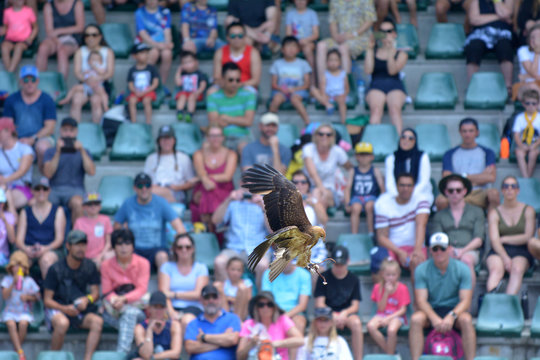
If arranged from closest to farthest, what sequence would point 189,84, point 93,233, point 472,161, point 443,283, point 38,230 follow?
point 443,283 < point 93,233 < point 38,230 < point 472,161 < point 189,84

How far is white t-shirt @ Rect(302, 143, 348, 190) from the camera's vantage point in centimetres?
1152

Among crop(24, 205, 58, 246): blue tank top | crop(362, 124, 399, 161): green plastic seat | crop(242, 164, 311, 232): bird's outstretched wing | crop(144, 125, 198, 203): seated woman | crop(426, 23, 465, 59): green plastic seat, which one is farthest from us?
crop(426, 23, 465, 59): green plastic seat

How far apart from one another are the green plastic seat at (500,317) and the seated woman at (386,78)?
9.27ft

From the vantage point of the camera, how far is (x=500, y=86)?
12742 millimetres

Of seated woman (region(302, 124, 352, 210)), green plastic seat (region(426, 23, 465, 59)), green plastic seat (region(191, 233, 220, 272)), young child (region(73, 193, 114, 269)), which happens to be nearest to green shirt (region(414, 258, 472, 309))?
seated woman (region(302, 124, 352, 210))

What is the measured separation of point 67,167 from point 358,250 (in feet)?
10.7

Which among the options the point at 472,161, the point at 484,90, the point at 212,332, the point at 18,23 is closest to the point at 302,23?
the point at 484,90

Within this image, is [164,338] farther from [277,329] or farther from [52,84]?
[52,84]

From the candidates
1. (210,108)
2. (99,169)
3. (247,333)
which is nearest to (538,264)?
(247,333)

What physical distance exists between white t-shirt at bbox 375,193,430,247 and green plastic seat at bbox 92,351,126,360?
9.36 ft

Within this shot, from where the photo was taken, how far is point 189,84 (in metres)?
12.8

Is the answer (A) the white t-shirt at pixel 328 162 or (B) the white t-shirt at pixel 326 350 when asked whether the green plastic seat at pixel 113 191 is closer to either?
(A) the white t-shirt at pixel 328 162

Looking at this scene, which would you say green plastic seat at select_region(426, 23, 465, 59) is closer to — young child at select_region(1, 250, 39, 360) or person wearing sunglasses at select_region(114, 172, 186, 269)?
person wearing sunglasses at select_region(114, 172, 186, 269)

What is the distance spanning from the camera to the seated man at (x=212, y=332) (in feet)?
32.6
